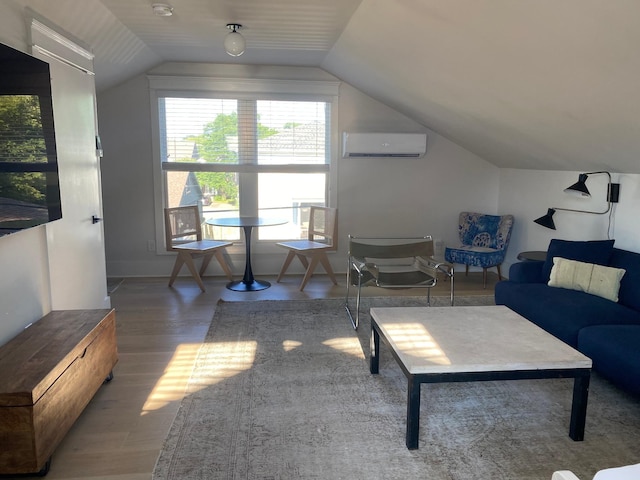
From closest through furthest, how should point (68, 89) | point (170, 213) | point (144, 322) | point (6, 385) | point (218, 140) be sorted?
point (6, 385) → point (68, 89) → point (144, 322) → point (170, 213) → point (218, 140)

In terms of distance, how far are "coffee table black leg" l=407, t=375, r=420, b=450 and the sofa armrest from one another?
206cm

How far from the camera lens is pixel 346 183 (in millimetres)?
5469

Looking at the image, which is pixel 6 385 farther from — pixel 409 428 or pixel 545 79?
pixel 545 79

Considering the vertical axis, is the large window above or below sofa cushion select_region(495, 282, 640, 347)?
above

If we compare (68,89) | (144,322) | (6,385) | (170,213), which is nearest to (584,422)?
(6,385)

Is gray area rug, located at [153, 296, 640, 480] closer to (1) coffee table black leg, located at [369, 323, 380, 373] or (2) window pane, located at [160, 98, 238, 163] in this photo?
(1) coffee table black leg, located at [369, 323, 380, 373]

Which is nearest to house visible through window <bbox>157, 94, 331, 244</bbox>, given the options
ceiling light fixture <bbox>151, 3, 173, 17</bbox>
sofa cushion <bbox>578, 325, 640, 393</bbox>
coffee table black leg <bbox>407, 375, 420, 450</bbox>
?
ceiling light fixture <bbox>151, 3, 173, 17</bbox>

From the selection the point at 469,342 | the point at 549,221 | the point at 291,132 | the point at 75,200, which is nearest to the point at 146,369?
the point at 75,200

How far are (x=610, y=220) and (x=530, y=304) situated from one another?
1192 mm

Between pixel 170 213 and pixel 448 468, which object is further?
pixel 170 213

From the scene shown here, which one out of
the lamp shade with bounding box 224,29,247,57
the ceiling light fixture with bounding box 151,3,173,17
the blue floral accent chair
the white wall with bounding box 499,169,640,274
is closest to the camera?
the ceiling light fixture with bounding box 151,3,173,17

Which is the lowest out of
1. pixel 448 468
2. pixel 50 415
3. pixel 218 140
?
pixel 448 468

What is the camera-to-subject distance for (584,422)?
224cm

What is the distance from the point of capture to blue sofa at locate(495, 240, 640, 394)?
99.5 inches
